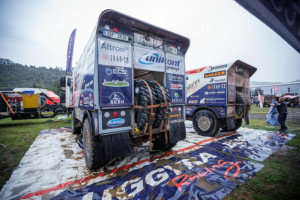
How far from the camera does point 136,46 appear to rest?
10.1 feet

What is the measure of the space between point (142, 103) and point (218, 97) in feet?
14.4

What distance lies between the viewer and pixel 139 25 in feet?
9.87

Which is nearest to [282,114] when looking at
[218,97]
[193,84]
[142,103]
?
[218,97]

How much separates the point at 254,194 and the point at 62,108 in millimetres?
14467

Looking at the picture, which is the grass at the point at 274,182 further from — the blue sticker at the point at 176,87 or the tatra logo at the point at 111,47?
the tatra logo at the point at 111,47

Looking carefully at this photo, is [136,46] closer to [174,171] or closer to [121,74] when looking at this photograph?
[121,74]

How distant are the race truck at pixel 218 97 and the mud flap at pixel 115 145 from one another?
443 centimetres

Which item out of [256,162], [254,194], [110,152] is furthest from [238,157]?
[110,152]

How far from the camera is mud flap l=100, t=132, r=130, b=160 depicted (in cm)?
258

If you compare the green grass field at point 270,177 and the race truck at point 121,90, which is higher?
the race truck at point 121,90

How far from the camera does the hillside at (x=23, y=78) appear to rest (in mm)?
44472

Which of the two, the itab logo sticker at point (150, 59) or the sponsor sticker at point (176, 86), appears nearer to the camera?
the itab logo sticker at point (150, 59)

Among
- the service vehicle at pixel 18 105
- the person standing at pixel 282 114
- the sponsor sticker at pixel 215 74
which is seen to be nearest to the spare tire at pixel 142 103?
the sponsor sticker at pixel 215 74

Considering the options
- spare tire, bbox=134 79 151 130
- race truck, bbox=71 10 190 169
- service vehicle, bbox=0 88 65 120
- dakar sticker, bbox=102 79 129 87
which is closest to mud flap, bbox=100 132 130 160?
race truck, bbox=71 10 190 169
